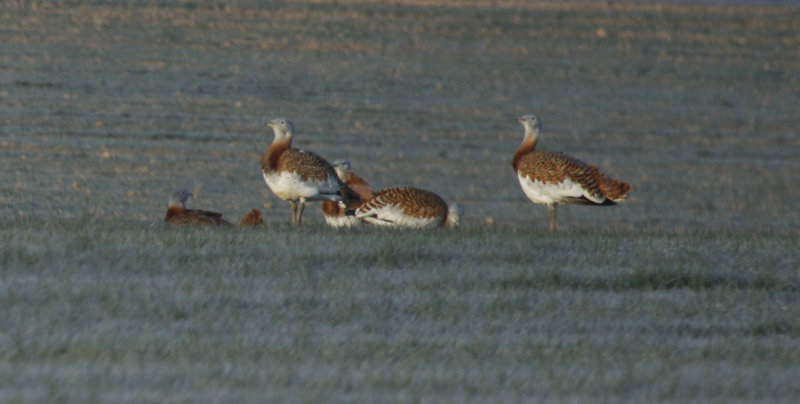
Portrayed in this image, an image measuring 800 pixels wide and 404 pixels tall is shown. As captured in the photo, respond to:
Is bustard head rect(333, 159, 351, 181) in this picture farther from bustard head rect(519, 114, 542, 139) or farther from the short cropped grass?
the short cropped grass

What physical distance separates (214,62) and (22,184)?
10.0m

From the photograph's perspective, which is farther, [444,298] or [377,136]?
[377,136]

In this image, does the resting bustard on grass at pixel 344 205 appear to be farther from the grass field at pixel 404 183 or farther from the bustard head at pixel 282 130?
the grass field at pixel 404 183

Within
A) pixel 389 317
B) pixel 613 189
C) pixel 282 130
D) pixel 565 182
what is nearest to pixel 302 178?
pixel 282 130

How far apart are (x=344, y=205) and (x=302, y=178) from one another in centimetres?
56

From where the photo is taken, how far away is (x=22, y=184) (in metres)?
18.2

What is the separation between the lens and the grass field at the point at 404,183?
20.0ft

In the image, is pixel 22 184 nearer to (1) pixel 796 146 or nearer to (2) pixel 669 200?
(2) pixel 669 200

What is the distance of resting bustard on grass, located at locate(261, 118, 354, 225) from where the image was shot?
13.4 meters

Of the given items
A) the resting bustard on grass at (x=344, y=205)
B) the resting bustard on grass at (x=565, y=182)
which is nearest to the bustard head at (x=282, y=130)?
the resting bustard on grass at (x=344, y=205)

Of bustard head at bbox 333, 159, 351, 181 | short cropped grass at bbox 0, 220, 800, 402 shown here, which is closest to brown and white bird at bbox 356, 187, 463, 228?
bustard head at bbox 333, 159, 351, 181

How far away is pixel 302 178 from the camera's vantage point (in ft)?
43.8

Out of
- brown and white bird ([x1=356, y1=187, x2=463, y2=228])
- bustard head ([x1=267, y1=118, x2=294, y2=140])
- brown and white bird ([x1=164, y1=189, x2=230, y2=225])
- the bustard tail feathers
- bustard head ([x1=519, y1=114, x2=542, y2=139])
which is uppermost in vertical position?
bustard head ([x1=519, y1=114, x2=542, y2=139])

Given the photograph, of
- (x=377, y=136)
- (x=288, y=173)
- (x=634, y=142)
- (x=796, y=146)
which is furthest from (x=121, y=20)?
(x=288, y=173)
